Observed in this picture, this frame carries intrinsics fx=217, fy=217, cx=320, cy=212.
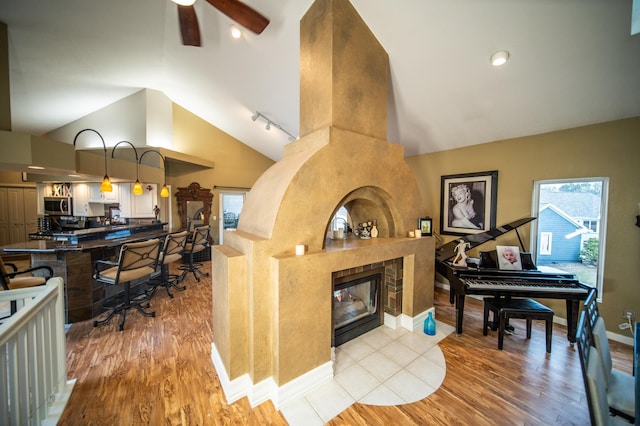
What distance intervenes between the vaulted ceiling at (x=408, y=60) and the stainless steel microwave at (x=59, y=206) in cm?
185

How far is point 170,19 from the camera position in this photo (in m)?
2.98

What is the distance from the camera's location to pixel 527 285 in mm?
2404

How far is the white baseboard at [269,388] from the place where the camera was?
1.72 m

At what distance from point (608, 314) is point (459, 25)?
12.0 feet

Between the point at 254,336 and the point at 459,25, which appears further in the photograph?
the point at 459,25

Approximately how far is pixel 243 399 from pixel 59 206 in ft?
21.9

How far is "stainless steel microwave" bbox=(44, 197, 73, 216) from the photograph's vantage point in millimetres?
5125

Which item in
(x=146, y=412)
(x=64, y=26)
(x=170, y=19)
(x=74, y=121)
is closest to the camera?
(x=146, y=412)

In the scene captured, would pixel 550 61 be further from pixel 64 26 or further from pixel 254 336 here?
pixel 64 26

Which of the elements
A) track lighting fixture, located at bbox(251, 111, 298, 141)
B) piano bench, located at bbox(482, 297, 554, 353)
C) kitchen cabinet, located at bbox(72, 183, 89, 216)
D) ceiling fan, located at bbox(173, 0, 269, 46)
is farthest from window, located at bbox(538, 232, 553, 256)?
kitchen cabinet, located at bbox(72, 183, 89, 216)

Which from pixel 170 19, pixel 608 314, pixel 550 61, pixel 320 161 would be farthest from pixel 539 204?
pixel 170 19

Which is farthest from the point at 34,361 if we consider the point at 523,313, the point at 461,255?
the point at 461,255

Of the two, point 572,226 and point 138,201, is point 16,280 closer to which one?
point 138,201

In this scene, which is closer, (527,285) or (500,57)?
(500,57)
